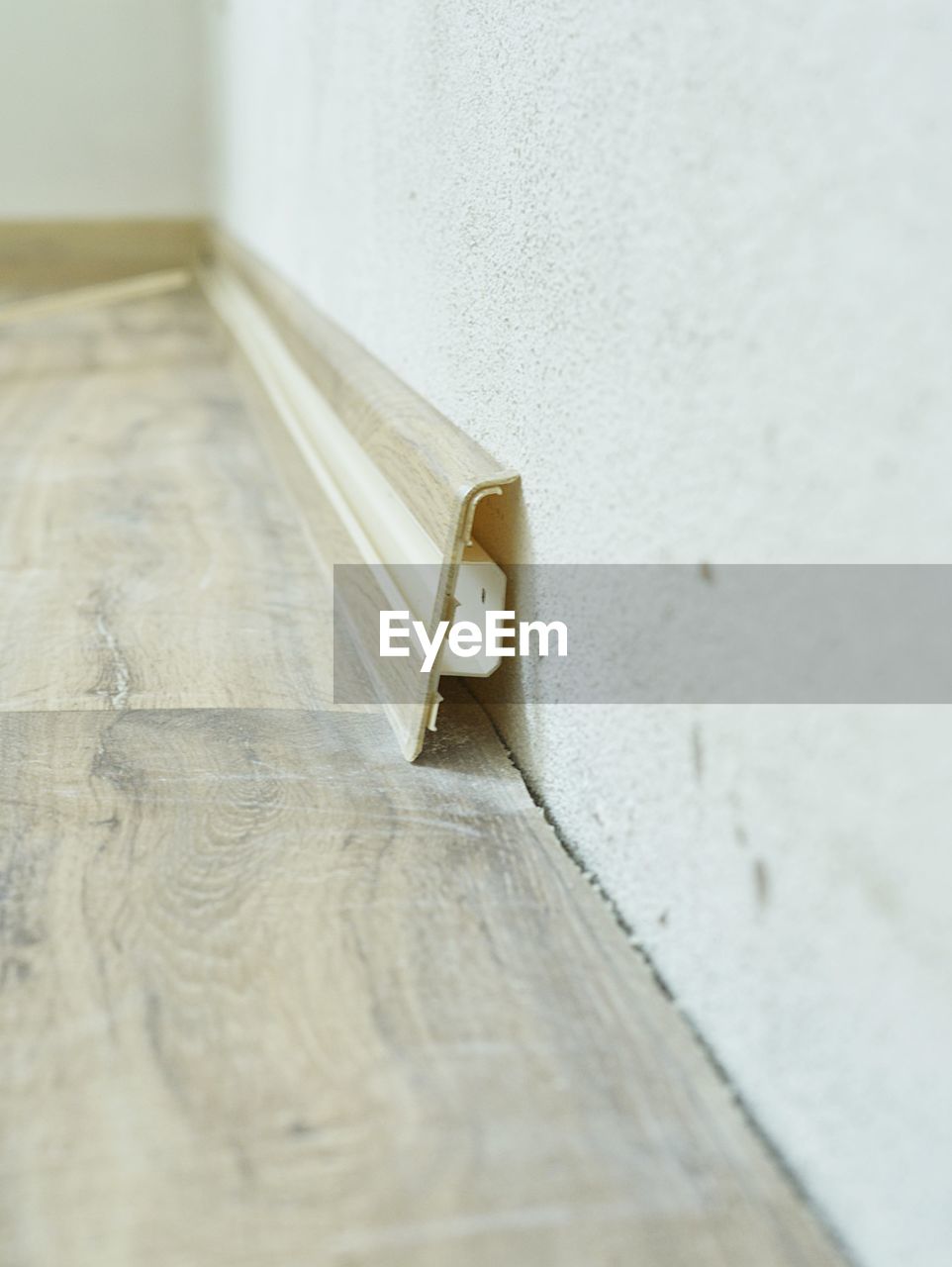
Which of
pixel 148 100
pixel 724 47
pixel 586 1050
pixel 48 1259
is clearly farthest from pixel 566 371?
pixel 148 100

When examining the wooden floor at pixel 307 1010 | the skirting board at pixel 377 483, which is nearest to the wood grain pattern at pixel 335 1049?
the wooden floor at pixel 307 1010

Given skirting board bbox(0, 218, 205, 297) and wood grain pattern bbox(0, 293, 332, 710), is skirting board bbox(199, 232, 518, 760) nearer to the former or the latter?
wood grain pattern bbox(0, 293, 332, 710)

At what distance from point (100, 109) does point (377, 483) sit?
288cm

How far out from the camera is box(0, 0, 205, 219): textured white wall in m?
3.24

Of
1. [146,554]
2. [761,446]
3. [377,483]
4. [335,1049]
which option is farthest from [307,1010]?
[146,554]

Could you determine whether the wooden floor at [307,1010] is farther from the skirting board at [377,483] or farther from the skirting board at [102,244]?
the skirting board at [102,244]

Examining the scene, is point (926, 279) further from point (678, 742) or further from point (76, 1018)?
point (76, 1018)

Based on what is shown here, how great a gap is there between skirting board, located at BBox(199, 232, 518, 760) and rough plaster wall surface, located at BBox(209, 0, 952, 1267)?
2.0 inches

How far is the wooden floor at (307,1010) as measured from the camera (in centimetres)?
40

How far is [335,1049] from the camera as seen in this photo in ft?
1.55

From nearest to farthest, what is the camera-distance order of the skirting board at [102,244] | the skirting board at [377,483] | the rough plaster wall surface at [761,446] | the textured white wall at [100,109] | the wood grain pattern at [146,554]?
the rough plaster wall surface at [761,446]
the skirting board at [377,483]
the wood grain pattern at [146,554]
the textured white wall at [100,109]
the skirting board at [102,244]

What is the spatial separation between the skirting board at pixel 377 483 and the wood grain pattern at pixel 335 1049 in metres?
0.12

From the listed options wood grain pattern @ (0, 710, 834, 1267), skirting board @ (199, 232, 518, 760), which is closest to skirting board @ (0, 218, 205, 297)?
skirting board @ (199, 232, 518, 760)

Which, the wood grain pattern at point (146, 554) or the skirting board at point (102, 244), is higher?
the skirting board at point (102, 244)
